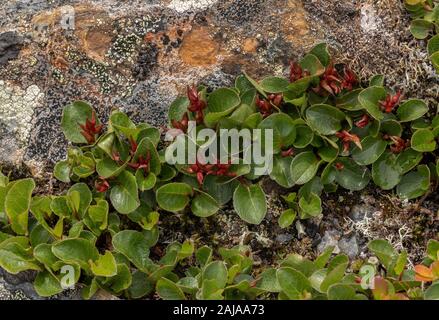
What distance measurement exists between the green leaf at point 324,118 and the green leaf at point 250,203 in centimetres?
49

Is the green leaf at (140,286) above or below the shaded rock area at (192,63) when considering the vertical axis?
below

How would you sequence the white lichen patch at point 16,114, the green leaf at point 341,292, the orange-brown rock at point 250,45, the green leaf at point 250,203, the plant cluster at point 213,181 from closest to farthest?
the green leaf at point 341,292
the plant cluster at point 213,181
the green leaf at point 250,203
the white lichen patch at point 16,114
the orange-brown rock at point 250,45

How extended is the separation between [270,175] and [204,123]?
19.2 inches

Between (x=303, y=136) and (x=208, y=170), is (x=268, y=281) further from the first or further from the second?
(x=303, y=136)

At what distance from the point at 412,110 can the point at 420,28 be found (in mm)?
595

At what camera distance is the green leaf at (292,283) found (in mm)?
3729

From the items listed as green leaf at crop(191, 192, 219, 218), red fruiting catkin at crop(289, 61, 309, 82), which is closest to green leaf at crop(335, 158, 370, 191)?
red fruiting catkin at crop(289, 61, 309, 82)

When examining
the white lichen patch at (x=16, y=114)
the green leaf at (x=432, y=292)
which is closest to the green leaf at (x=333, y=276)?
the green leaf at (x=432, y=292)

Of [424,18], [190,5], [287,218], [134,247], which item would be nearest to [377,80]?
[424,18]

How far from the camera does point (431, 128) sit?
4.20 meters

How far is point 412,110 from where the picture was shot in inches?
165

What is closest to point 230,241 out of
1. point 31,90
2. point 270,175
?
A: point 270,175

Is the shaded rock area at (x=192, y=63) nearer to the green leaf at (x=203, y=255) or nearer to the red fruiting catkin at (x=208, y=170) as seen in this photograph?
the green leaf at (x=203, y=255)
